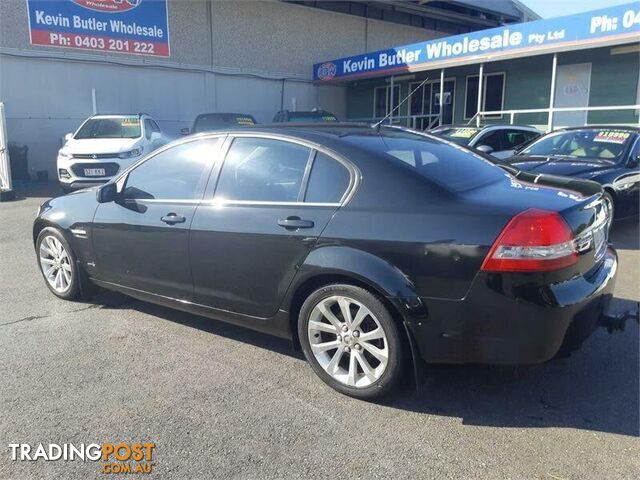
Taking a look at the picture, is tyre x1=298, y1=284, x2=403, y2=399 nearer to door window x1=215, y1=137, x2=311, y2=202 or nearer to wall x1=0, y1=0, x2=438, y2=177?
door window x1=215, y1=137, x2=311, y2=202

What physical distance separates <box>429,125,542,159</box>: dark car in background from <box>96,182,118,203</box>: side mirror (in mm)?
6481

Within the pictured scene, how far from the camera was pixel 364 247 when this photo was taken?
2.95 metres

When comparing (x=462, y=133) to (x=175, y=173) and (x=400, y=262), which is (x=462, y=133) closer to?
(x=175, y=173)

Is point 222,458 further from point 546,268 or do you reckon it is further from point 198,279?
point 546,268

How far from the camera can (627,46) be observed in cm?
1422

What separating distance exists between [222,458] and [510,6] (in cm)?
3003

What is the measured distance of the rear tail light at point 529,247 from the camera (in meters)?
2.63

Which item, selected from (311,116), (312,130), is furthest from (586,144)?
(311,116)

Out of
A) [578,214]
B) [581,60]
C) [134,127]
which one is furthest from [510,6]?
[578,214]

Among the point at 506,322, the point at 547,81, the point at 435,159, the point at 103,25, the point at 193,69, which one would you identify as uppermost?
the point at 103,25

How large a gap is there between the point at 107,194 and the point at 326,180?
1.99 m

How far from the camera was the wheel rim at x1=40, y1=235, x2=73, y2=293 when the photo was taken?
4.75 m

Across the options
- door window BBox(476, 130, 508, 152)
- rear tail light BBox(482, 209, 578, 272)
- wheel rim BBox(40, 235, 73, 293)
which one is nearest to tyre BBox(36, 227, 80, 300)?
wheel rim BBox(40, 235, 73, 293)

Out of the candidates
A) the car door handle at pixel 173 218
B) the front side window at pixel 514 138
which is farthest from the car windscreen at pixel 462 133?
the car door handle at pixel 173 218
